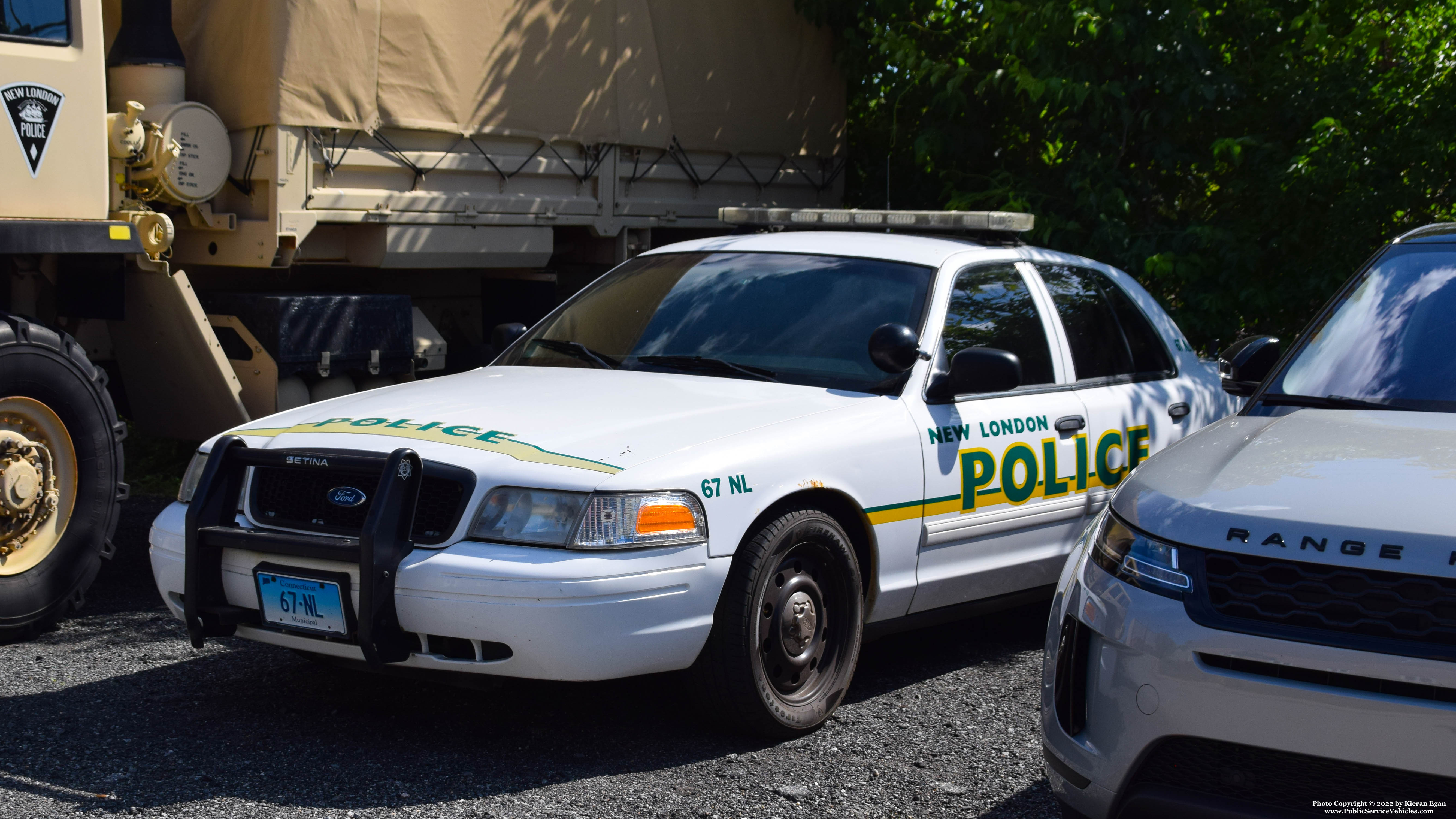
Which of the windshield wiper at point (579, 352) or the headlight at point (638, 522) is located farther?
the windshield wiper at point (579, 352)

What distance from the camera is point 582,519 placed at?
3.77 meters

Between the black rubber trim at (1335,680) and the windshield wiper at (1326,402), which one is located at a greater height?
the windshield wiper at (1326,402)

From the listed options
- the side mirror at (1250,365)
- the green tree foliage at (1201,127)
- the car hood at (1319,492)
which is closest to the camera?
the car hood at (1319,492)

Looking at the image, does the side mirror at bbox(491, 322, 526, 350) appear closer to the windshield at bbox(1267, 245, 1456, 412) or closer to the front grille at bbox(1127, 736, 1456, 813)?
the windshield at bbox(1267, 245, 1456, 412)

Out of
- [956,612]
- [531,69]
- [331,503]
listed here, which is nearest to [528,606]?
[331,503]

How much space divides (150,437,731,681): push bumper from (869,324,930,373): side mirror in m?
1.01

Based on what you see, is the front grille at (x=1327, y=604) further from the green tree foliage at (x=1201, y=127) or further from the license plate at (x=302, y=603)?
the green tree foliage at (x=1201, y=127)

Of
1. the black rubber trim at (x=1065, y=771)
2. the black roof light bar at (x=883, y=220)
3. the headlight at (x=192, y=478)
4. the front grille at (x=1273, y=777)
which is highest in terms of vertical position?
the black roof light bar at (x=883, y=220)

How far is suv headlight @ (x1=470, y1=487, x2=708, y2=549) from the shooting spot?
377 cm

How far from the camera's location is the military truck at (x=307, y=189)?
540cm

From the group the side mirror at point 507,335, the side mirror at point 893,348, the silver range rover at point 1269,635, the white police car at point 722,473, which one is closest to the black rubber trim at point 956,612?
the white police car at point 722,473

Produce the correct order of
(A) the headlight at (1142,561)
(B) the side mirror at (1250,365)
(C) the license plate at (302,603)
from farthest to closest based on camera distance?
(B) the side mirror at (1250,365), (C) the license plate at (302,603), (A) the headlight at (1142,561)

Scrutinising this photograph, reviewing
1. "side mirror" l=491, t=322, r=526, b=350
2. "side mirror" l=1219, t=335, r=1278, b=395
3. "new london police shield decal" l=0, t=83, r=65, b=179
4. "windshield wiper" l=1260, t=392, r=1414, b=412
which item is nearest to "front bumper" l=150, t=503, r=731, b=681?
"windshield wiper" l=1260, t=392, r=1414, b=412

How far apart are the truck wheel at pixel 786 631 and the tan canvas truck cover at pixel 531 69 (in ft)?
13.5
